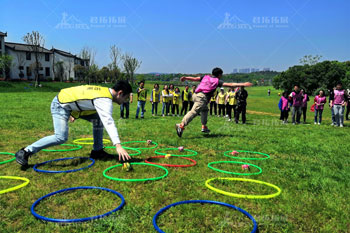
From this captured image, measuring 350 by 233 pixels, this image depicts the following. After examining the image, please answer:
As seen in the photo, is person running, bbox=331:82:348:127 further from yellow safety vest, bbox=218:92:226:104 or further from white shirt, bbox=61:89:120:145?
white shirt, bbox=61:89:120:145

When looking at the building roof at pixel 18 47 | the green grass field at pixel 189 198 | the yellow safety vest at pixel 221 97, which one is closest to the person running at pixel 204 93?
the green grass field at pixel 189 198

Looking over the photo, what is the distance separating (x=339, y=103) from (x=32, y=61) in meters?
67.3

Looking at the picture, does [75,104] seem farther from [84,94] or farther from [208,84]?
[208,84]

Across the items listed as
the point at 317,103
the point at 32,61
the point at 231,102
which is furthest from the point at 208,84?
the point at 32,61

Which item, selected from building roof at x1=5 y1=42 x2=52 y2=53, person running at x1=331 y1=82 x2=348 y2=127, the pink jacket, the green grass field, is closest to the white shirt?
the green grass field

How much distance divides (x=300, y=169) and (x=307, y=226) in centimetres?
260

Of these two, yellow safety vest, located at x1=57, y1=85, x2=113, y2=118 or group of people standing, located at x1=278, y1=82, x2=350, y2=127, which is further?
group of people standing, located at x1=278, y1=82, x2=350, y2=127

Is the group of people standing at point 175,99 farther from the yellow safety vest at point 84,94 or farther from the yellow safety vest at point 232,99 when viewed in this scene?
the yellow safety vest at point 84,94

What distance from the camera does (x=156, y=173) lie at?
203 inches

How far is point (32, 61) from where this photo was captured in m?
62.9

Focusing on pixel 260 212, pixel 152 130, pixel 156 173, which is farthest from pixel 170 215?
pixel 152 130

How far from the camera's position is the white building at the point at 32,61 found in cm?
5984

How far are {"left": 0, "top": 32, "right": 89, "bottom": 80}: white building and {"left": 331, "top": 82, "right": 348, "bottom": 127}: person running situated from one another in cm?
6003

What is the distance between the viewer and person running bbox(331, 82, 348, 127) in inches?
535
